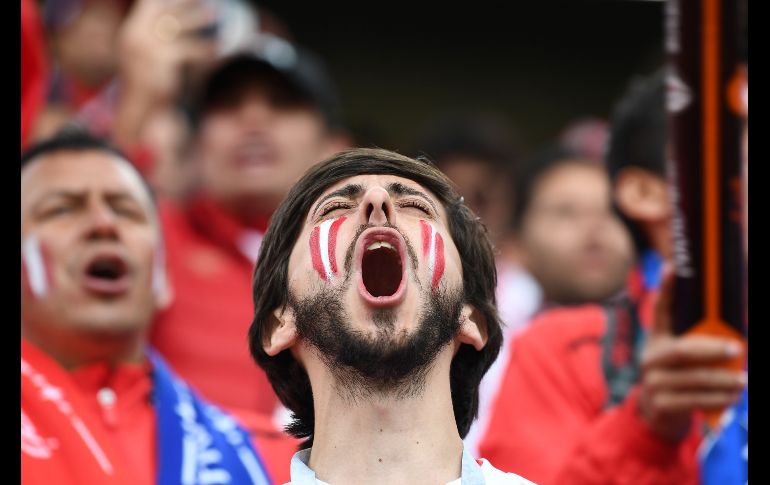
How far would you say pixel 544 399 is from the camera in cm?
373

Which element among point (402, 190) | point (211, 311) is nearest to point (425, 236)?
point (402, 190)

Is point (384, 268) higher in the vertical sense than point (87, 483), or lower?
higher

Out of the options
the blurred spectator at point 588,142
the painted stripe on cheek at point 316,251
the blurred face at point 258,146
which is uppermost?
the blurred spectator at point 588,142

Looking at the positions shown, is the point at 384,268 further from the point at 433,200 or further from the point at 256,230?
the point at 256,230

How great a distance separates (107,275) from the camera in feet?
12.2

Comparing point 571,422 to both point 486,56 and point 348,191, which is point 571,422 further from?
point 486,56

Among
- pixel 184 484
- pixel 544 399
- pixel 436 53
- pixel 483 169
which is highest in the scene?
pixel 436 53

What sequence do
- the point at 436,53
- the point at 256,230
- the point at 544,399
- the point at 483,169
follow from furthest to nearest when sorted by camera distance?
the point at 436,53
the point at 483,169
the point at 256,230
the point at 544,399

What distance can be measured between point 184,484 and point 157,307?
2.16 ft

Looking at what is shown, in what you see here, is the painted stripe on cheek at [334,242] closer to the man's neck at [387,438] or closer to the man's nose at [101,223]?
the man's neck at [387,438]

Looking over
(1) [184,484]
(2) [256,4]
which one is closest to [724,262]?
(1) [184,484]

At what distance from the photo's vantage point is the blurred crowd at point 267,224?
3.40m

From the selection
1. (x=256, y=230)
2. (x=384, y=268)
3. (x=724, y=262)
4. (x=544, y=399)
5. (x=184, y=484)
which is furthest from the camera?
(x=256, y=230)

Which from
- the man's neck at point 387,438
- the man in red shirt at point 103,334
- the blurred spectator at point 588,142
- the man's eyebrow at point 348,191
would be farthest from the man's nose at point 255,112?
the man's neck at point 387,438
